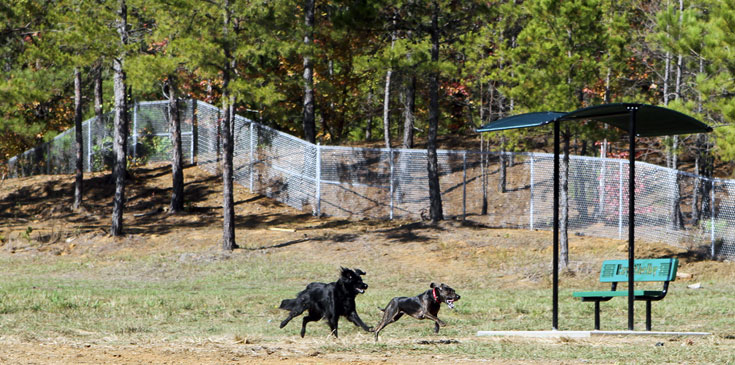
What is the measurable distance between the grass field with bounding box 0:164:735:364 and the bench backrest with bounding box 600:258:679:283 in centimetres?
79

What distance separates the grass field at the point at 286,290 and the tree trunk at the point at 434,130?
0.69m

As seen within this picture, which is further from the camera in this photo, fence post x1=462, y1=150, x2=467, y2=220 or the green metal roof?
fence post x1=462, y1=150, x2=467, y2=220

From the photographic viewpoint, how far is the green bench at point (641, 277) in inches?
507

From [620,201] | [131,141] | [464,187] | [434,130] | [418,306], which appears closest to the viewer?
[418,306]

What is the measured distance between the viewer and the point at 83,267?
23578mm

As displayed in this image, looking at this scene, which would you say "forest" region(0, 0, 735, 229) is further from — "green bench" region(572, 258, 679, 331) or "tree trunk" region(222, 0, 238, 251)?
"green bench" region(572, 258, 679, 331)

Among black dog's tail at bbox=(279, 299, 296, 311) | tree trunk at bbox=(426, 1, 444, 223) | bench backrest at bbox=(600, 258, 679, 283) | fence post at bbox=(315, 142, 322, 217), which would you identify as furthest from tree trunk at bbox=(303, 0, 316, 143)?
black dog's tail at bbox=(279, 299, 296, 311)

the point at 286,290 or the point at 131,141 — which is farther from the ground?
the point at 131,141

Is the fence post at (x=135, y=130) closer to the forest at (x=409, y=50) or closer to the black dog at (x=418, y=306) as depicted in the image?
the forest at (x=409, y=50)

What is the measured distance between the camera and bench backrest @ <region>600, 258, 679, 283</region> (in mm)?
13062

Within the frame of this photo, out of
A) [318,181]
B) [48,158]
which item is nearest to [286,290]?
[318,181]

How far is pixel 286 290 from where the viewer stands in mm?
19234

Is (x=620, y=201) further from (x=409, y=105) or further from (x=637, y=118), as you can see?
(x=637, y=118)

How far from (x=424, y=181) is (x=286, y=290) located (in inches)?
410
